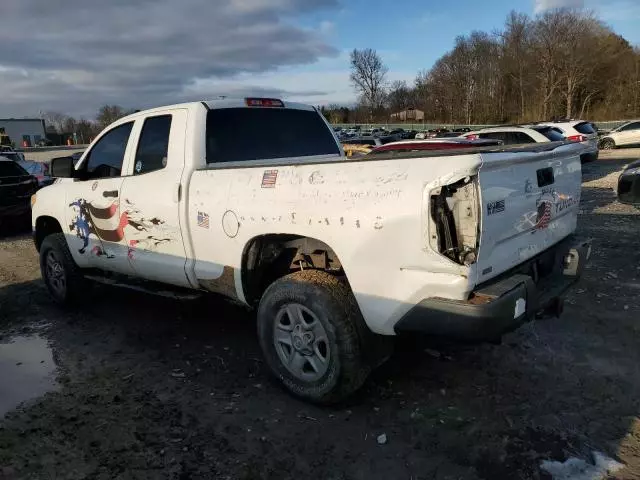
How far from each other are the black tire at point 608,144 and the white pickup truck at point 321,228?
2598cm

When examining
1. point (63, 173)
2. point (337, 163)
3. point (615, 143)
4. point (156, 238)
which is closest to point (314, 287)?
point (337, 163)

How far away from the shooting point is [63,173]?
17.3 feet

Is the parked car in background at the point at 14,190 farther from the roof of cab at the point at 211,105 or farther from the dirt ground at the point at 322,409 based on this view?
the roof of cab at the point at 211,105

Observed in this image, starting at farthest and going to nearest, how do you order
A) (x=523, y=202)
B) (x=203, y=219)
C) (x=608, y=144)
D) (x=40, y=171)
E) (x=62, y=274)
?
1. (x=608, y=144)
2. (x=40, y=171)
3. (x=62, y=274)
4. (x=203, y=219)
5. (x=523, y=202)

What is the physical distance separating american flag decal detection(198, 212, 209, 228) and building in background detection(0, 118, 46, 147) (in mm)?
95221

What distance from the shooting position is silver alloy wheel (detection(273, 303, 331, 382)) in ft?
11.3

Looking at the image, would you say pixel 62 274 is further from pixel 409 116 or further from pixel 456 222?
pixel 409 116

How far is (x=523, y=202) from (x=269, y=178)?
161cm

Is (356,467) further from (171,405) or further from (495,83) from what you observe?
(495,83)

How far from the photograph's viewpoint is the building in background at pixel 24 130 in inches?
3447

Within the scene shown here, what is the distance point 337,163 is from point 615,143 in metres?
27.9

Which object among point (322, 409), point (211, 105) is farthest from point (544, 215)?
point (211, 105)

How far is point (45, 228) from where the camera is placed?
6.29m

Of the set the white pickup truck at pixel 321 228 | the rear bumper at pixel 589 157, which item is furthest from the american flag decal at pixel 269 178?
the rear bumper at pixel 589 157
